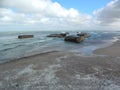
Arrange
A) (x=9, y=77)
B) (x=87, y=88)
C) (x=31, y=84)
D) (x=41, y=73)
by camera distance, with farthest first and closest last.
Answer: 1. (x=41, y=73)
2. (x=9, y=77)
3. (x=31, y=84)
4. (x=87, y=88)

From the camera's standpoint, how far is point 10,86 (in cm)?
640

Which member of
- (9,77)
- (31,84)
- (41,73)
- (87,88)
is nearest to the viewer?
(87,88)

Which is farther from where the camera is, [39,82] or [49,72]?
[49,72]

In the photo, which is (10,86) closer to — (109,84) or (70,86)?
(70,86)

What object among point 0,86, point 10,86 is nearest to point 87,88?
point 10,86

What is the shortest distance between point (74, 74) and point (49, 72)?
1888mm

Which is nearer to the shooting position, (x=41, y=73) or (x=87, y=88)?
(x=87, y=88)

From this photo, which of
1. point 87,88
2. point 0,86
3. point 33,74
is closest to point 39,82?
point 33,74

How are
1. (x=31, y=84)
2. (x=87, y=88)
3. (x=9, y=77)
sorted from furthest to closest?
(x=9, y=77) < (x=31, y=84) < (x=87, y=88)

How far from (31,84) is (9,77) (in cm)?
206

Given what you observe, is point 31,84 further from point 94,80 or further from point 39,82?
point 94,80

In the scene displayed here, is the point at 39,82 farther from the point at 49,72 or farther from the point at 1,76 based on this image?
the point at 1,76

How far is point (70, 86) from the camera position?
20.7ft

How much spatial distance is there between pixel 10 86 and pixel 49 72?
291 cm
